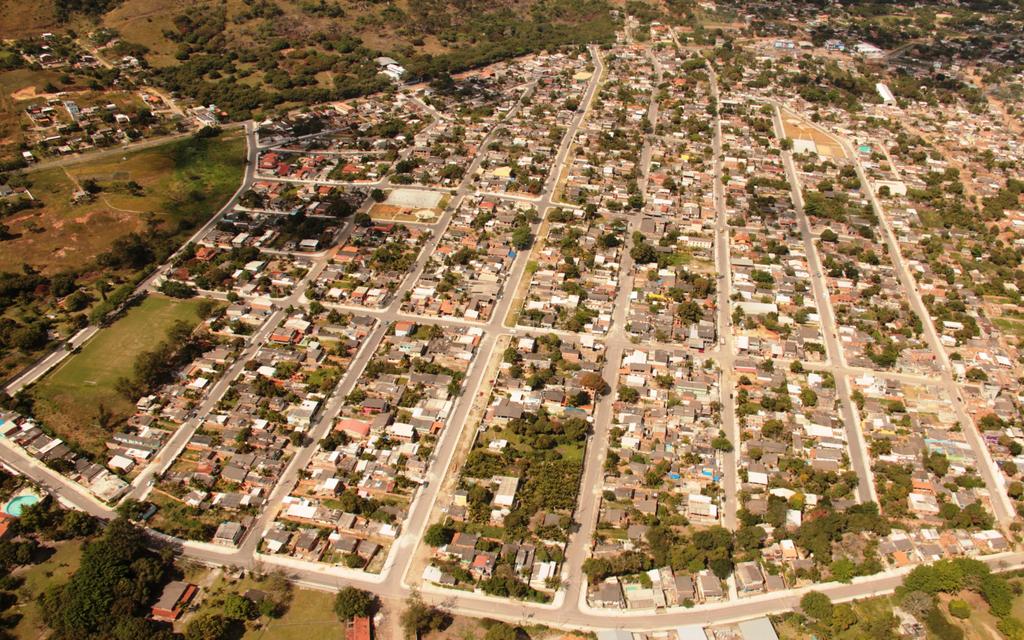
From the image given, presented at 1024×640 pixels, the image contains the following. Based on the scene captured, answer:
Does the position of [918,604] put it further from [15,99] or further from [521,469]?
[15,99]

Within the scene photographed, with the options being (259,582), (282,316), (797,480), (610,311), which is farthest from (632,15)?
(259,582)

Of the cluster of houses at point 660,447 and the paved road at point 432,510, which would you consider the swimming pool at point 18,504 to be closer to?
the paved road at point 432,510

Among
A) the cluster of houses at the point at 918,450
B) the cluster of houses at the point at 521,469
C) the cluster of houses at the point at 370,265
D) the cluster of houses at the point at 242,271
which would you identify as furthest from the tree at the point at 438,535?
the cluster of houses at the point at 242,271

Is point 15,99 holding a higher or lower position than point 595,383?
higher

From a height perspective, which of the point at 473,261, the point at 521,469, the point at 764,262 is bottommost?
the point at 521,469

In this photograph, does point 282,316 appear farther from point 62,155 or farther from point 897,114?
point 897,114

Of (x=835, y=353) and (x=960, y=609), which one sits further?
(x=835, y=353)

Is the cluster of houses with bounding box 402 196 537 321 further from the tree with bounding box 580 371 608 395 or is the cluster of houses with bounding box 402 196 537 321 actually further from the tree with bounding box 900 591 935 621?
the tree with bounding box 900 591 935 621

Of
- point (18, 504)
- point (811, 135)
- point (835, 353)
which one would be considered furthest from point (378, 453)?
point (811, 135)

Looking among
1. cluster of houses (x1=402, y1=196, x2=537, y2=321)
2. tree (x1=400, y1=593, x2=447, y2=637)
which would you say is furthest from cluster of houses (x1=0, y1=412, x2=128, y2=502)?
cluster of houses (x1=402, y1=196, x2=537, y2=321)
